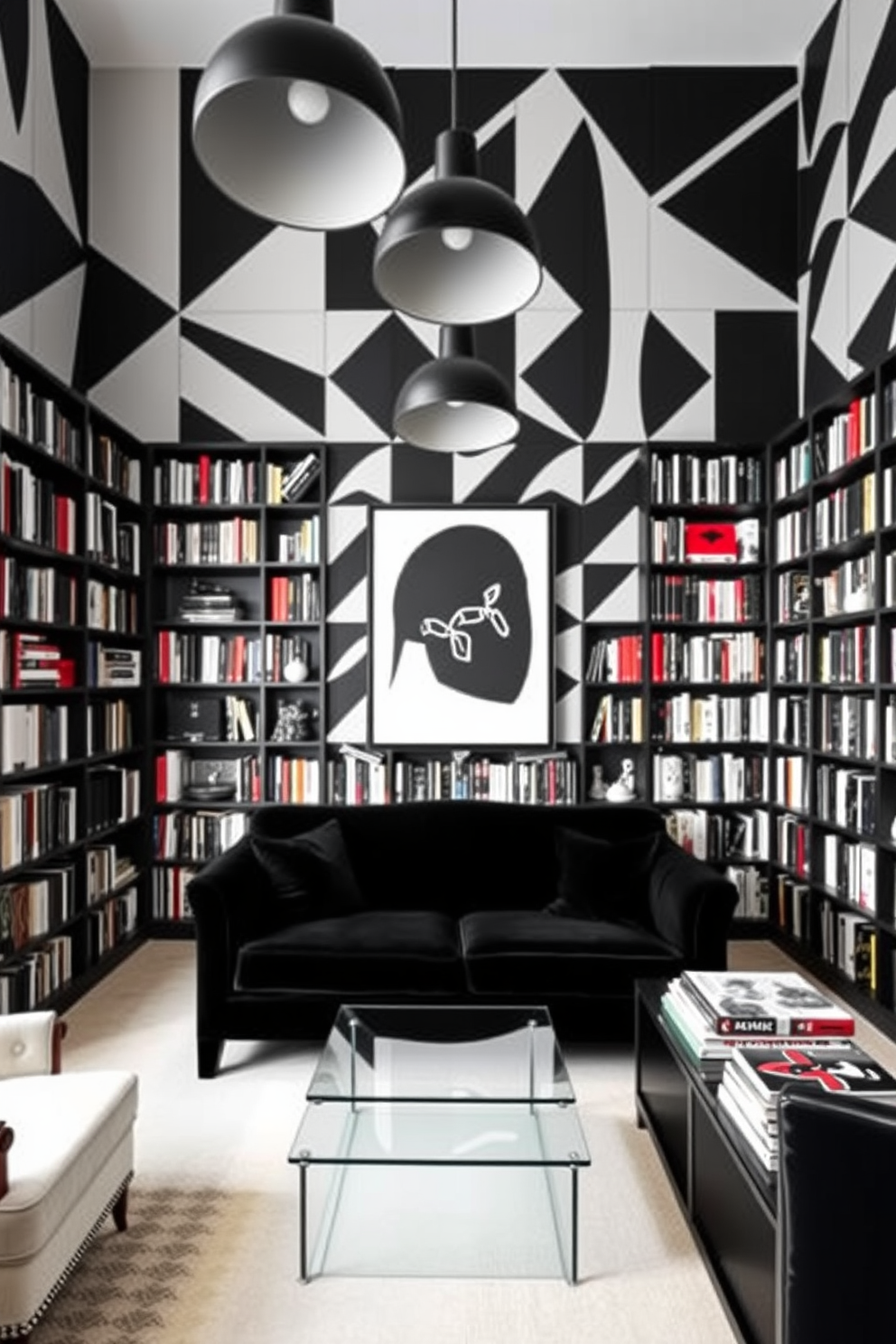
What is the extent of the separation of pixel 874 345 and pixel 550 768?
2.60m

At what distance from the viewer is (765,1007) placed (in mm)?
2418

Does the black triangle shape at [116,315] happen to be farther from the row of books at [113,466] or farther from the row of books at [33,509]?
Answer: the row of books at [33,509]

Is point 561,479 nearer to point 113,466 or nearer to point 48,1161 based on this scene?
point 113,466

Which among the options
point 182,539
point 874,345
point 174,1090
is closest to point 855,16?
point 874,345

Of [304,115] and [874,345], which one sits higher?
[874,345]

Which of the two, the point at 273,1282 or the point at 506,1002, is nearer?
the point at 273,1282

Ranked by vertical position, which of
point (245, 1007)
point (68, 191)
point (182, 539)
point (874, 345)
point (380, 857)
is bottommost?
point (245, 1007)

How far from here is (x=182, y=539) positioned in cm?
547

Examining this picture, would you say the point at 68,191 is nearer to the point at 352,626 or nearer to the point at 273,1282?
the point at 352,626

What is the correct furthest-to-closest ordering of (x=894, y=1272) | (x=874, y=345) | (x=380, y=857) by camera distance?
(x=874, y=345) → (x=380, y=857) → (x=894, y=1272)

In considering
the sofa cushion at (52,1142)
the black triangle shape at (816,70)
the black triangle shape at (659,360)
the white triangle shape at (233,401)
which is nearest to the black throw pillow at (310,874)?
the sofa cushion at (52,1142)

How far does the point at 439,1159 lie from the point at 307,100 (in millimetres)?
2180

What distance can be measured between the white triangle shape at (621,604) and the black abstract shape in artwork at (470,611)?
0.41m

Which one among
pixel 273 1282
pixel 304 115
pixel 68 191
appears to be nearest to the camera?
pixel 304 115
